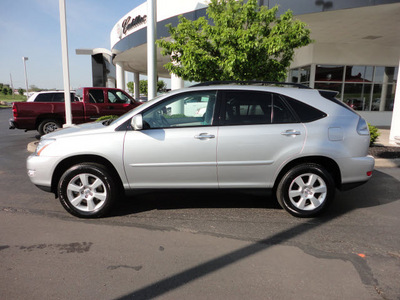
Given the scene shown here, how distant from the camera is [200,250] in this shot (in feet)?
10.4

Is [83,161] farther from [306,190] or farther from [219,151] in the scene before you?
[306,190]

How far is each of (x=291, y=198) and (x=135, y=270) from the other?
7.38ft

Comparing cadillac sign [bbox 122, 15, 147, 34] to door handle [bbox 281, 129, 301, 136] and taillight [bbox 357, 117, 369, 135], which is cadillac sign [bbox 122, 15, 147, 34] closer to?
door handle [bbox 281, 129, 301, 136]

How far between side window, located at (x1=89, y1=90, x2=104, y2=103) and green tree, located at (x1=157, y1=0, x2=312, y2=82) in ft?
15.0

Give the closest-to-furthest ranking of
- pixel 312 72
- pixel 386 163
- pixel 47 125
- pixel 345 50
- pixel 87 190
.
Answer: pixel 87 190
pixel 386 163
pixel 47 125
pixel 345 50
pixel 312 72

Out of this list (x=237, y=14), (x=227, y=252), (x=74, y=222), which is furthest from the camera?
(x=237, y=14)

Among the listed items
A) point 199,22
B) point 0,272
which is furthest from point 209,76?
point 0,272

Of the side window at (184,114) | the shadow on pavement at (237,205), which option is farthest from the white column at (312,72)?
the side window at (184,114)

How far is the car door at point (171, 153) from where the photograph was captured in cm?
380

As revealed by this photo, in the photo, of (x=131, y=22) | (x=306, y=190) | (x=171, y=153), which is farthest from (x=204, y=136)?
(x=131, y=22)

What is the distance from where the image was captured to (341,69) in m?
15.3

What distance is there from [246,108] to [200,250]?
1.92 m

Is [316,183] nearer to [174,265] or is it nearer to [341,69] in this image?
[174,265]

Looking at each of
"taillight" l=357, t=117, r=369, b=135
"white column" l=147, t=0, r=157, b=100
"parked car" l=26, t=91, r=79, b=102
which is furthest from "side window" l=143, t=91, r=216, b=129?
"parked car" l=26, t=91, r=79, b=102
